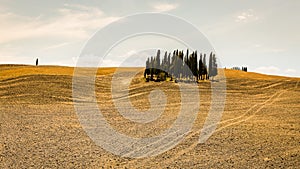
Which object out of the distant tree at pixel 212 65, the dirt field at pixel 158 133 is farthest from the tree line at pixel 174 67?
the dirt field at pixel 158 133

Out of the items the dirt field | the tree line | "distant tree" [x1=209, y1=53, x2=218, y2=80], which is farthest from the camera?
"distant tree" [x1=209, y1=53, x2=218, y2=80]

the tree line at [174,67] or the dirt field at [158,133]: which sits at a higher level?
the tree line at [174,67]

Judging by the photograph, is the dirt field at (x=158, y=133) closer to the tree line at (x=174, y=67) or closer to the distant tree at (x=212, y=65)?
the tree line at (x=174, y=67)

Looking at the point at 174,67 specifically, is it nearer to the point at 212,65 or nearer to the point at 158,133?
the point at 212,65

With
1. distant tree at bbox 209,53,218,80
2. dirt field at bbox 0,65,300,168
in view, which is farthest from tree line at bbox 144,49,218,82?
dirt field at bbox 0,65,300,168

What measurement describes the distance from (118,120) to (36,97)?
16223 mm

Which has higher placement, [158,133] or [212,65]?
[212,65]

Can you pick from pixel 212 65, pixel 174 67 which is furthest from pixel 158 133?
pixel 212 65

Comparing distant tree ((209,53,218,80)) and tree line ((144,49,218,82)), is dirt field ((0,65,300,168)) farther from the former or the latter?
distant tree ((209,53,218,80))

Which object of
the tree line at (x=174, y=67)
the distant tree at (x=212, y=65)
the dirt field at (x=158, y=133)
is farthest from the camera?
the distant tree at (x=212, y=65)

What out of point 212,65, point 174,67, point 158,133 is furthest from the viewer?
point 212,65

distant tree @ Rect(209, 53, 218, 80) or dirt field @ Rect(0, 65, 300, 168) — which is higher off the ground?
distant tree @ Rect(209, 53, 218, 80)

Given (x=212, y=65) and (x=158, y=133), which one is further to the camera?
(x=212, y=65)

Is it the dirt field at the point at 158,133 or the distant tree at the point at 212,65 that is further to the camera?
the distant tree at the point at 212,65
